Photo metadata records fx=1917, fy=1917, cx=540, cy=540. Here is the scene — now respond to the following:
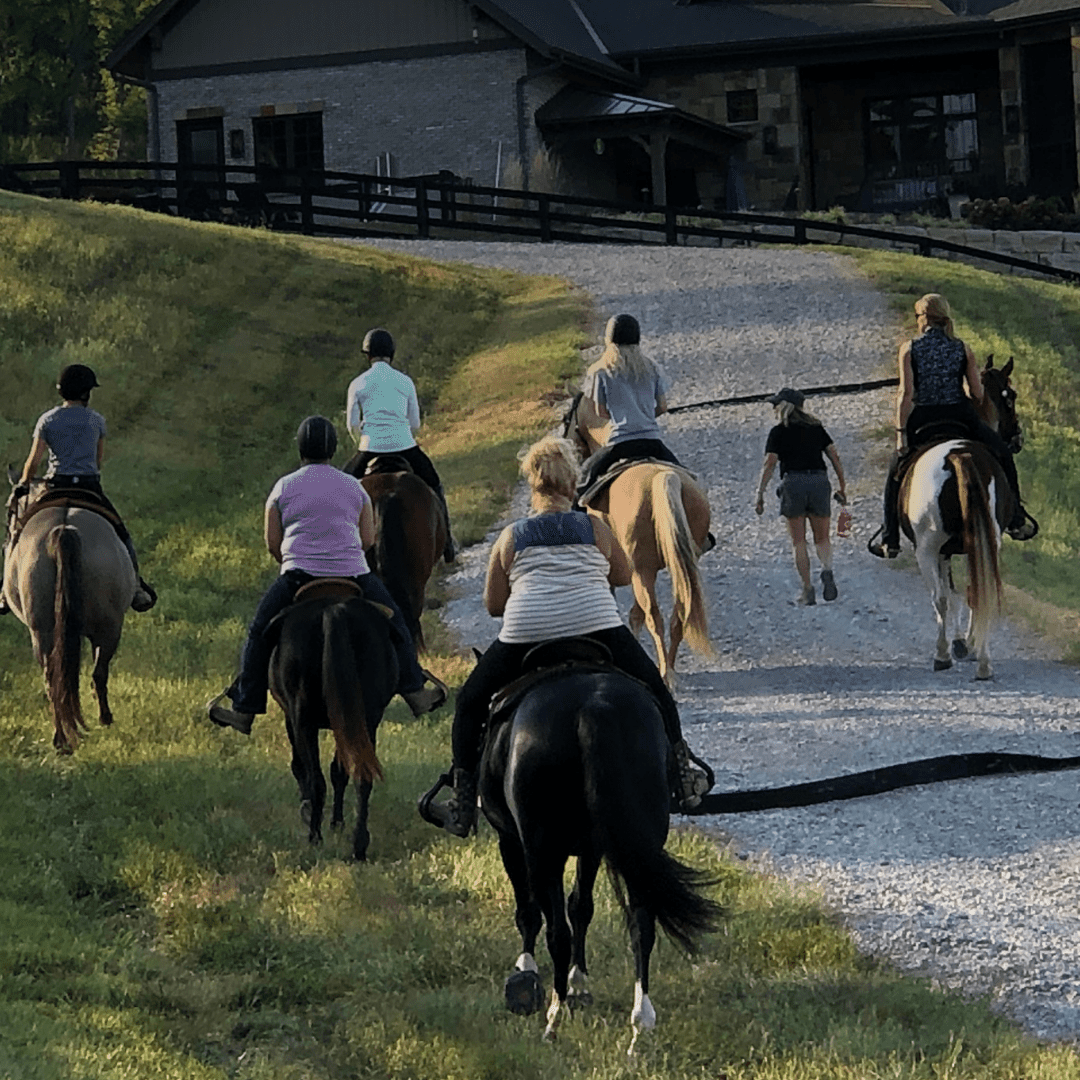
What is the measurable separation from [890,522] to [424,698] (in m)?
5.17

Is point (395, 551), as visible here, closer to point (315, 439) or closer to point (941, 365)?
point (315, 439)

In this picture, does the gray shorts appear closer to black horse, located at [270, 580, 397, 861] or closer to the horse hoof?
black horse, located at [270, 580, 397, 861]

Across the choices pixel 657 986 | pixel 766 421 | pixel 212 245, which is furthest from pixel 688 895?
pixel 212 245

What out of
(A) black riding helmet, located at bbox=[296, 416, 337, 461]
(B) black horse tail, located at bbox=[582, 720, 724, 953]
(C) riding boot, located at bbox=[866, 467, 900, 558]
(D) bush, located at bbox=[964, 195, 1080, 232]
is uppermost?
(D) bush, located at bbox=[964, 195, 1080, 232]

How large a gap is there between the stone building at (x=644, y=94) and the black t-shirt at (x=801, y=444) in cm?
2684

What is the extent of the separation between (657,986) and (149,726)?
609cm

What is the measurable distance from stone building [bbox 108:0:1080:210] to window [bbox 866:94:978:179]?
0.05 m

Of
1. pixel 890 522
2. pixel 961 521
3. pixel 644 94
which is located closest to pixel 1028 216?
pixel 644 94

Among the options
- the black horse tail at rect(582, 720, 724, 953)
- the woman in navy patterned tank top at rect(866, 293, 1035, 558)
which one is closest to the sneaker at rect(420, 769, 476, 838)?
the black horse tail at rect(582, 720, 724, 953)

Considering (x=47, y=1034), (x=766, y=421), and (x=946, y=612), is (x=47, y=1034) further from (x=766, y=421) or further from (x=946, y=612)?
(x=766, y=421)

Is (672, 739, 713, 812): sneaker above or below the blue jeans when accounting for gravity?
below

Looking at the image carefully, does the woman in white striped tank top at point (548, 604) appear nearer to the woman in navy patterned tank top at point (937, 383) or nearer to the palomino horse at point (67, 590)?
the palomino horse at point (67, 590)

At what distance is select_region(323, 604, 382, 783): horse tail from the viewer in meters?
9.56

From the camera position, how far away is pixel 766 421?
23.1 m
